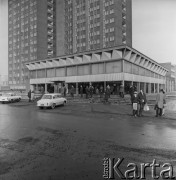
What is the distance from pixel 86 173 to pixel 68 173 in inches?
16.1

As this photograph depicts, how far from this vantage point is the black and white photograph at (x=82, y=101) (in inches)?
153

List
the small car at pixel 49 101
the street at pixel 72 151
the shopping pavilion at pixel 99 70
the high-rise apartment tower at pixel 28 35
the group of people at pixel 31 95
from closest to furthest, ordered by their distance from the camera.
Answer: the street at pixel 72 151
the small car at pixel 49 101
the group of people at pixel 31 95
the shopping pavilion at pixel 99 70
the high-rise apartment tower at pixel 28 35

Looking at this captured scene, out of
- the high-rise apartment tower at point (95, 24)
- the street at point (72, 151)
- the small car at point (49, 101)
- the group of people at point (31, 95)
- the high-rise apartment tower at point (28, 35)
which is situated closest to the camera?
the street at point (72, 151)

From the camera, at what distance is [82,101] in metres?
21.5

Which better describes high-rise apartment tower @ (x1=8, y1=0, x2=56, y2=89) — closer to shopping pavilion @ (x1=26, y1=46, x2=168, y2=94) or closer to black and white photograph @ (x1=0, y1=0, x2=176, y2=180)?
black and white photograph @ (x1=0, y1=0, x2=176, y2=180)

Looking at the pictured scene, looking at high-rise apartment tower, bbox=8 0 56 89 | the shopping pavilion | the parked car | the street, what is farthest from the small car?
high-rise apartment tower, bbox=8 0 56 89

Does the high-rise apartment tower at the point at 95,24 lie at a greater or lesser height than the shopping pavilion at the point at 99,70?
greater

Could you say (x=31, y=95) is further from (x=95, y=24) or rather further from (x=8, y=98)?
(x=95, y=24)

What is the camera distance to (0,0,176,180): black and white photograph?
3.90 meters

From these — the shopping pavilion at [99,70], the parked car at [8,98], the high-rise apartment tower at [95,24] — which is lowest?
the parked car at [8,98]

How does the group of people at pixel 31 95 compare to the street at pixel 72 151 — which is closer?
the street at pixel 72 151

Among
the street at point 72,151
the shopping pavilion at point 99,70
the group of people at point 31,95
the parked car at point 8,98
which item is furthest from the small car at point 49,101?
the shopping pavilion at point 99,70

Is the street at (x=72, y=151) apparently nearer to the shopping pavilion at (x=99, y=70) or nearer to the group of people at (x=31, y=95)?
the group of people at (x=31, y=95)

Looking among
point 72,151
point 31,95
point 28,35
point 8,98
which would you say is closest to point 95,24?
point 28,35
